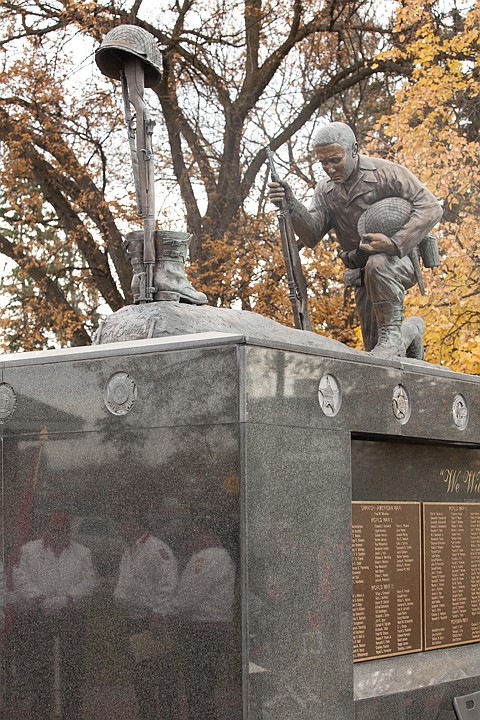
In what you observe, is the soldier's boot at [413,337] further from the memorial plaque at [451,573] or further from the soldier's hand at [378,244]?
the memorial plaque at [451,573]

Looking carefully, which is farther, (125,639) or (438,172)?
(438,172)

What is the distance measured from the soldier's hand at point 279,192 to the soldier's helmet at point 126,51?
1.11 m

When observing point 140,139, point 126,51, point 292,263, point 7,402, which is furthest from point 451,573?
point 126,51

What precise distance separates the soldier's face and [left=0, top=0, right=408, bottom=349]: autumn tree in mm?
11281

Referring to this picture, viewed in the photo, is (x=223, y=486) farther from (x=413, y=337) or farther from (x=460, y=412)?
(x=413, y=337)

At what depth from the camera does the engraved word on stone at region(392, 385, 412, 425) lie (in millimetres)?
6133

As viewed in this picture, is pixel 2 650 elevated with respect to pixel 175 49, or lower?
lower

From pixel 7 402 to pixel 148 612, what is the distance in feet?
4.48

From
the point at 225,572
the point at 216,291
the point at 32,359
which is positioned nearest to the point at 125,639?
the point at 225,572

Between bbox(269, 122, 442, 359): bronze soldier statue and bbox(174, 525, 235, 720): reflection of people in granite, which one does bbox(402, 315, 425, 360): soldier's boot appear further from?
bbox(174, 525, 235, 720): reflection of people in granite

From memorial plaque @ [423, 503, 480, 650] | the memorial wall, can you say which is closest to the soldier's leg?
the memorial wall

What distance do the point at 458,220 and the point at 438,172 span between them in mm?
1182

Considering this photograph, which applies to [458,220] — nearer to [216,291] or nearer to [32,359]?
[216,291]

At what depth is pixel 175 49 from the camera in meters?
18.6
